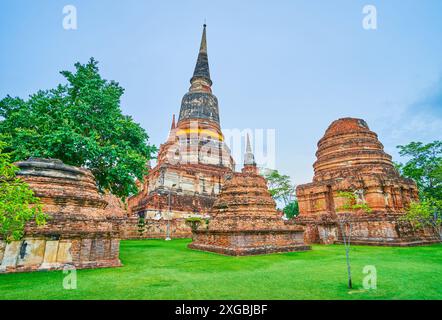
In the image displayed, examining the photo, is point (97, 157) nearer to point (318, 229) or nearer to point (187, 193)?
point (318, 229)

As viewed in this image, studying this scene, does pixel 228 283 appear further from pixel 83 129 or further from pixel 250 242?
pixel 83 129

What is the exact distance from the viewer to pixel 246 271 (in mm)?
6992

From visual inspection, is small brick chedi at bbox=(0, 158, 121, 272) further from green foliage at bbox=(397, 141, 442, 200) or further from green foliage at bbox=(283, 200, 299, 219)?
green foliage at bbox=(283, 200, 299, 219)

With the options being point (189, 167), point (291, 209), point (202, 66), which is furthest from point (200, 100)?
point (291, 209)

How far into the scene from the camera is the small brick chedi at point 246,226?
1067cm

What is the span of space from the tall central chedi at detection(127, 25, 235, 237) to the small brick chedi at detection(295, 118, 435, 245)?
35.8 feet

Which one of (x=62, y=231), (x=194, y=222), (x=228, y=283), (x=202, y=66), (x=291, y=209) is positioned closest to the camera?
(x=228, y=283)

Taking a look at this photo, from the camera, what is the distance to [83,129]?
12.1m

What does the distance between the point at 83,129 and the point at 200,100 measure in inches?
1182

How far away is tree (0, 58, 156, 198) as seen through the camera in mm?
11086

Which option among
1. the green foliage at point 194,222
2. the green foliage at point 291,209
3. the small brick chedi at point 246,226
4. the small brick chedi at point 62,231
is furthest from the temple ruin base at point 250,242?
the green foliage at point 291,209

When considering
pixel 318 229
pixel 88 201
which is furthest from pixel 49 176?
pixel 318 229

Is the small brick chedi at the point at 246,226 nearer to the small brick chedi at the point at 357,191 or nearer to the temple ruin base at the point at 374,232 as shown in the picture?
the small brick chedi at the point at 357,191
